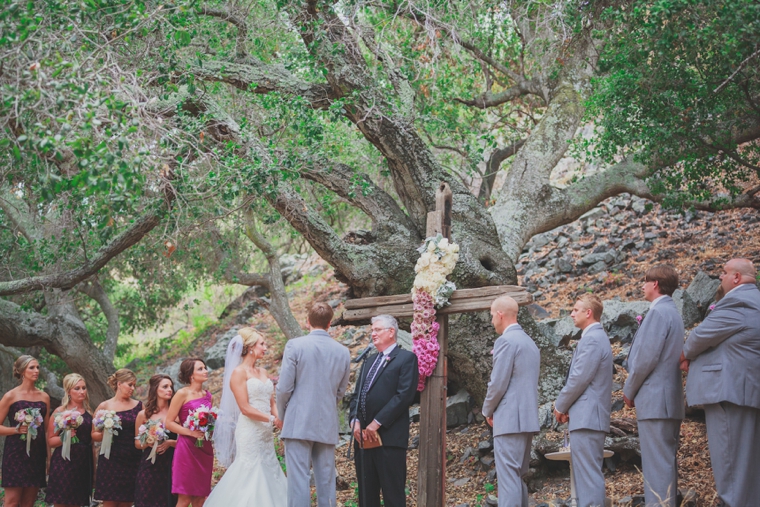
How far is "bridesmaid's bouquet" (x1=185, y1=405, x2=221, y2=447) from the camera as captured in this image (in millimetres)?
6535

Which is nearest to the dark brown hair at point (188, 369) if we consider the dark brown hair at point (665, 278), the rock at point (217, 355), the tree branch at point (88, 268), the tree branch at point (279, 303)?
the tree branch at point (88, 268)

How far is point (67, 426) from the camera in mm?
6934

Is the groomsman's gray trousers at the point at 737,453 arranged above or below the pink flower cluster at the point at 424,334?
below

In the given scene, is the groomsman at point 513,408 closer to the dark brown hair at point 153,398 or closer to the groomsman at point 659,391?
the groomsman at point 659,391

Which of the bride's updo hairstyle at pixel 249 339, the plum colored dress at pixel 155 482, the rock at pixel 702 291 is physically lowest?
the plum colored dress at pixel 155 482

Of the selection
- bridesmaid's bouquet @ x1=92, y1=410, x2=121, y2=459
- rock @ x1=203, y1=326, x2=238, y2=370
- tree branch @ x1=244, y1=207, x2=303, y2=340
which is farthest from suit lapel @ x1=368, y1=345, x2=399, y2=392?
rock @ x1=203, y1=326, x2=238, y2=370

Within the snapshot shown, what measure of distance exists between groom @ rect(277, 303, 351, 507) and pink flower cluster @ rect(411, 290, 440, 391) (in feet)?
2.69

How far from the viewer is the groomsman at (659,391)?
222 inches

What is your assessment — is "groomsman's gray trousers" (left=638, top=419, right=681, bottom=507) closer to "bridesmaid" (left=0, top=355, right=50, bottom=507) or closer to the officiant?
the officiant

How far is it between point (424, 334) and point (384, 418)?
38.3 inches

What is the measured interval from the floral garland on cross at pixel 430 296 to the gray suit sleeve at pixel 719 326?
7.32 feet

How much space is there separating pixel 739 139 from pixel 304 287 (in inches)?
555

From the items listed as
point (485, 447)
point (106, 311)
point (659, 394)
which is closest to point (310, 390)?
point (659, 394)

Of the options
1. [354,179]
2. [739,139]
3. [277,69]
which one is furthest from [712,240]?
[277,69]
